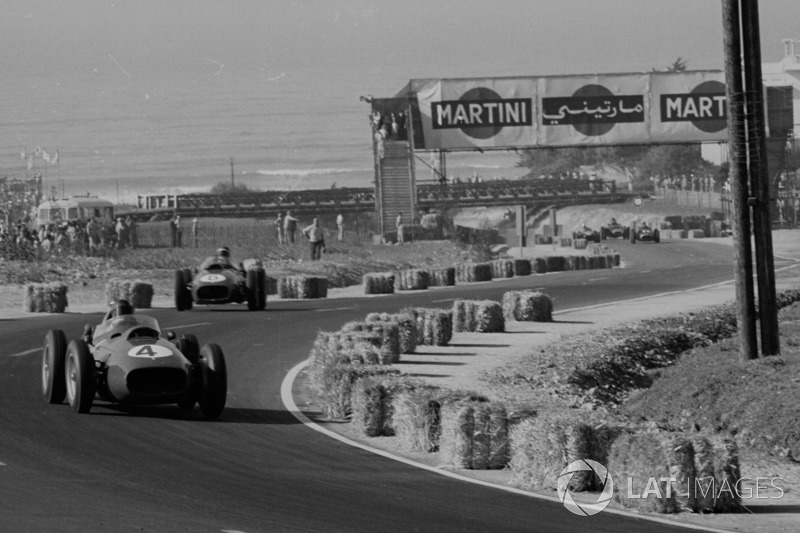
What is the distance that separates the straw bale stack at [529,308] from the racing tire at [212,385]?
1469 centimetres

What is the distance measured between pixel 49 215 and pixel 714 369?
50.1 m

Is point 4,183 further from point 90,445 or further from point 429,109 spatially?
point 90,445

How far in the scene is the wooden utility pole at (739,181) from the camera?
19.3 metres

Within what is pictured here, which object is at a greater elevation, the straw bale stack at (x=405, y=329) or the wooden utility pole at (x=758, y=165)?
the wooden utility pole at (x=758, y=165)

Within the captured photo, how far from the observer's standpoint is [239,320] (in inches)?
1091

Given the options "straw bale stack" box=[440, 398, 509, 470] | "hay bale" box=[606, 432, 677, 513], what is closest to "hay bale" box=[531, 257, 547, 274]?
"straw bale stack" box=[440, 398, 509, 470]

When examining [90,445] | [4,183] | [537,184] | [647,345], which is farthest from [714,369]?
[537,184]

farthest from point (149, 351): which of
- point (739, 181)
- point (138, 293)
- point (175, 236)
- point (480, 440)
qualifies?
point (175, 236)

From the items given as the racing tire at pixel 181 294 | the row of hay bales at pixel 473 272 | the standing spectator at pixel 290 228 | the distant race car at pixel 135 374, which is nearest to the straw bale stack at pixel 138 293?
the racing tire at pixel 181 294

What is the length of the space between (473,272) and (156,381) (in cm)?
3190

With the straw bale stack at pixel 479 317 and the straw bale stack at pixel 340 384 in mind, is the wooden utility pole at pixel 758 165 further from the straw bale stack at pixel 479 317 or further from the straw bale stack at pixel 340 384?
the straw bale stack at pixel 479 317

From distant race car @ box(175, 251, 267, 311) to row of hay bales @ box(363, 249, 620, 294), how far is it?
9488mm

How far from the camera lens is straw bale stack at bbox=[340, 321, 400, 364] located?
20328 mm

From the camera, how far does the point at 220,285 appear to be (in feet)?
93.8
